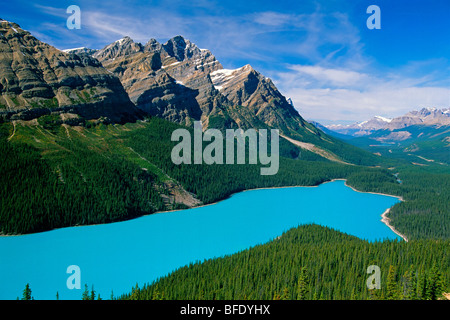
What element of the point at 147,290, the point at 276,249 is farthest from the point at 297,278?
the point at 147,290

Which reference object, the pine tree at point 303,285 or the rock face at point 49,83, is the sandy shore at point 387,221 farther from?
the rock face at point 49,83

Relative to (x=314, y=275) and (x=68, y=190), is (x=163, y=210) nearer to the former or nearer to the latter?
(x=68, y=190)

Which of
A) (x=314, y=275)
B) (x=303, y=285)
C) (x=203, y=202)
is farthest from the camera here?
(x=203, y=202)

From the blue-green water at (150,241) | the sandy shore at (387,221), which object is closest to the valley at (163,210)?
the blue-green water at (150,241)

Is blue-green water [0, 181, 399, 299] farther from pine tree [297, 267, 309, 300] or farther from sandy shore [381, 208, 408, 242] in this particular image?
pine tree [297, 267, 309, 300]

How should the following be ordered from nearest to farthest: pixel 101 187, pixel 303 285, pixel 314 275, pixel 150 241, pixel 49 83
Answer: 1. pixel 303 285
2. pixel 314 275
3. pixel 150 241
4. pixel 101 187
5. pixel 49 83

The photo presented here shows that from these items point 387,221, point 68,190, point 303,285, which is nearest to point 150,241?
point 68,190
